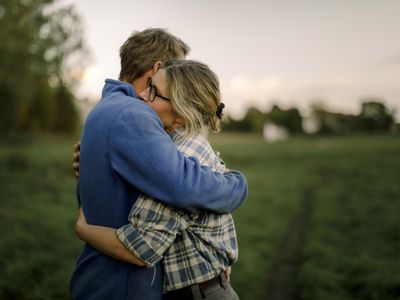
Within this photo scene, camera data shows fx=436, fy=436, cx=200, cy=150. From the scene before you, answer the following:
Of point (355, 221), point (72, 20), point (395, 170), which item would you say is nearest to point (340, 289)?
point (355, 221)

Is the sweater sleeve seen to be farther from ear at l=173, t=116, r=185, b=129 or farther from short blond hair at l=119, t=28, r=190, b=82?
short blond hair at l=119, t=28, r=190, b=82

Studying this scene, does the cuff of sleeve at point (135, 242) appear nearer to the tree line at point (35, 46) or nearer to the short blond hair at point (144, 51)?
the short blond hair at point (144, 51)

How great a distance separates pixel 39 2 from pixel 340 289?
9.23m

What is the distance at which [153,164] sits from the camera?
2.04 meters

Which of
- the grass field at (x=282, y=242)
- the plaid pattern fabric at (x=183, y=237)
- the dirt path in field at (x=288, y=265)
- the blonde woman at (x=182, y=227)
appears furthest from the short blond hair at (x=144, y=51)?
the dirt path in field at (x=288, y=265)

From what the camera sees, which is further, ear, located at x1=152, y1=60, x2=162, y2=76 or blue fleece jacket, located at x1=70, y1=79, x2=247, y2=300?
ear, located at x1=152, y1=60, x2=162, y2=76

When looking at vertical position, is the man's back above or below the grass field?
above

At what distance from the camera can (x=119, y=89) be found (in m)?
2.37

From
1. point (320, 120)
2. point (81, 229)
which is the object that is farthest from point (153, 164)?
point (320, 120)

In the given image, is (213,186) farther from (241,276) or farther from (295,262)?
(295,262)

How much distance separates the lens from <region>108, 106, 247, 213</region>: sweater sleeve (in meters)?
2.04

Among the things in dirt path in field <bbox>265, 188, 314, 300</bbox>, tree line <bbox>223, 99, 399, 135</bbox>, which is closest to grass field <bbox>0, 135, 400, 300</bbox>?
dirt path in field <bbox>265, 188, 314, 300</bbox>

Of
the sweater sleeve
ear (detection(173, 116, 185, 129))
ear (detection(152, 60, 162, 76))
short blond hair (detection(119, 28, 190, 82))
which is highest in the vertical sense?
short blond hair (detection(119, 28, 190, 82))

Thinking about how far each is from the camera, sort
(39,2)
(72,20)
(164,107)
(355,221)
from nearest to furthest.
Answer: (164,107) → (39,2) → (355,221) → (72,20)
